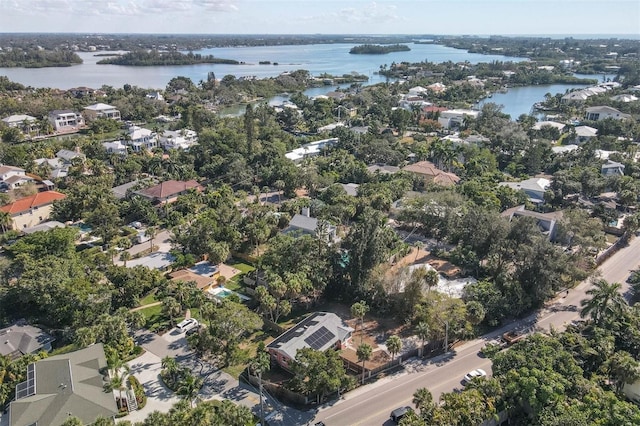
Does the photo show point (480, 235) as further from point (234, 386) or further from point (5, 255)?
point (5, 255)

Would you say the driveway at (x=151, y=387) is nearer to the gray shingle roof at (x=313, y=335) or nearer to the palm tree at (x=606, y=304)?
the gray shingle roof at (x=313, y=335)

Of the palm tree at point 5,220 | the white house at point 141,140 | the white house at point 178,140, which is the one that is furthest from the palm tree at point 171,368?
the white house at point 141,140

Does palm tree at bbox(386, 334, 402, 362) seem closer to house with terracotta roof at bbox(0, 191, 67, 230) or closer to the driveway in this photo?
the driveway

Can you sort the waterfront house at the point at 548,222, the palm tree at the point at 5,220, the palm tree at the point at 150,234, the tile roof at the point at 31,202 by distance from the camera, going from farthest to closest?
1. the tile roof at the point at 31,202
2. the palm tree at the point at 5,220
3. the palm tree at the point at 150,234
4. the waterfront house at the point at 548,222

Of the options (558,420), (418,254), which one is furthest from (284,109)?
(558,420)

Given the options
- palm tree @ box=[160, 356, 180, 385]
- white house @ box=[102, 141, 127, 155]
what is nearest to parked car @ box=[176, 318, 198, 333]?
palm tree @ box=[160, 356, 180, 385]
